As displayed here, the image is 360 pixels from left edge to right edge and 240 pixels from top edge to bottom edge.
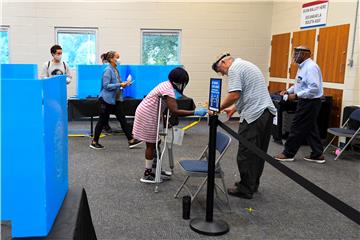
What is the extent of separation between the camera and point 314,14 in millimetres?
6055

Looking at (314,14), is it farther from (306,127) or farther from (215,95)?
(215,95)

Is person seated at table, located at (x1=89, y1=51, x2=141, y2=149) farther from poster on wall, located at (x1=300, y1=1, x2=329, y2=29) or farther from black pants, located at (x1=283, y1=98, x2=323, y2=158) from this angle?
poster on wall, located at (x1=300, y1=1, x2=329, y2=29)

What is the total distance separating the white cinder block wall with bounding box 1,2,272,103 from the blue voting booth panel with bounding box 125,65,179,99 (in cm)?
191

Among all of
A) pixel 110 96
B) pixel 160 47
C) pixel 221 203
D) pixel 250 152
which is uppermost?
pixel 160 47

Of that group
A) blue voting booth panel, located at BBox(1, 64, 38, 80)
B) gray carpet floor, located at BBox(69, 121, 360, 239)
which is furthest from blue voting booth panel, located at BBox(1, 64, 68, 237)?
gray carpet floor, located at BBox(69, 121, 360, 239)

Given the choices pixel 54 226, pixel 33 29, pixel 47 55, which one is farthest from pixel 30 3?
pixel 54 226

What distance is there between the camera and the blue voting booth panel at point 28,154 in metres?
0.91

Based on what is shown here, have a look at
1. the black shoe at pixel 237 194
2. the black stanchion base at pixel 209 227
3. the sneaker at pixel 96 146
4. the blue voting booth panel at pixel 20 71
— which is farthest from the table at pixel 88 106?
the blue voting booth panel at pixel 20 71

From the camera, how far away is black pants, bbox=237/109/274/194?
3.16 metres

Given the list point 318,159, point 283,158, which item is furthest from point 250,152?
point 318,159

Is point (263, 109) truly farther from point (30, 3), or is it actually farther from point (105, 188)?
point (30, 3)

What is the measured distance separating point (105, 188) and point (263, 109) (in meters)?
1.70

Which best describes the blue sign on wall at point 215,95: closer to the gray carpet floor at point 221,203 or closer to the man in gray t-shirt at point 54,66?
the gray carpet floor at point 221,203

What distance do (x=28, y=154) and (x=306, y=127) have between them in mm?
4180
